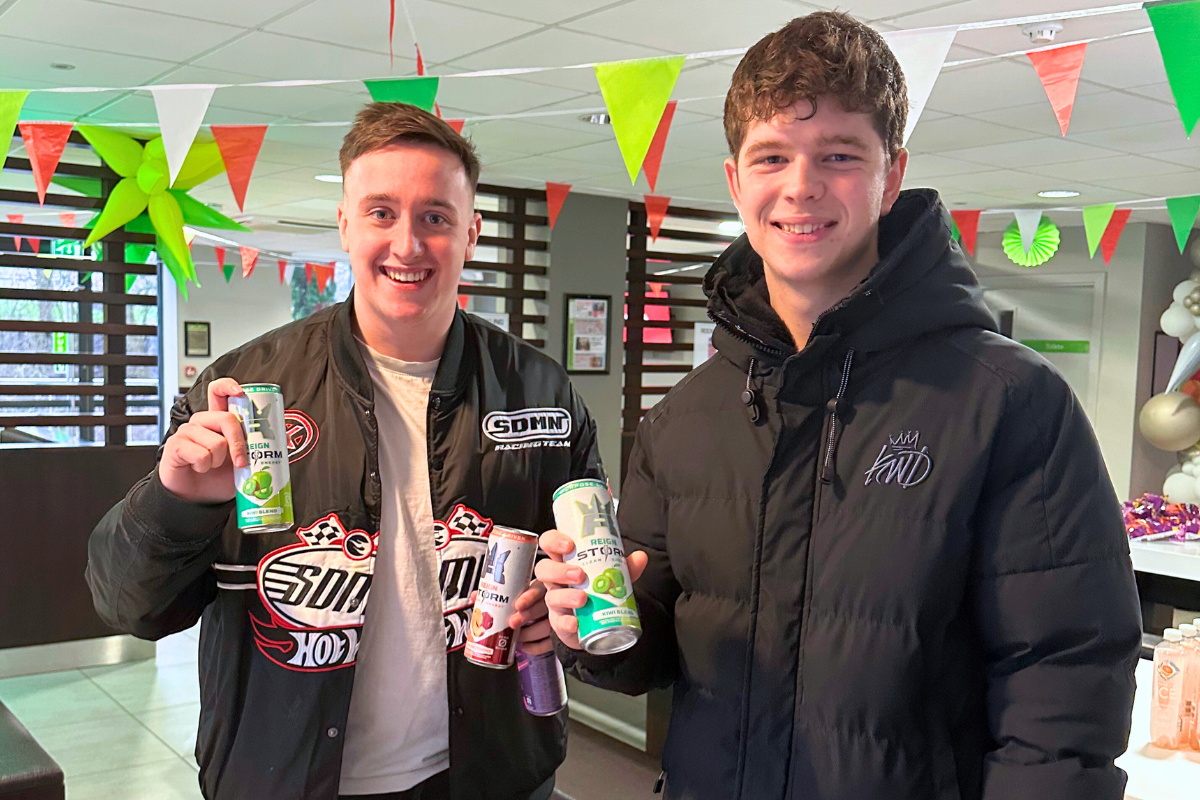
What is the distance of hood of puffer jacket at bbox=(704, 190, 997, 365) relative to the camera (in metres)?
1.15

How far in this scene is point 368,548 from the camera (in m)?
1.43

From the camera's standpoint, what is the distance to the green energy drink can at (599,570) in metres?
1.18

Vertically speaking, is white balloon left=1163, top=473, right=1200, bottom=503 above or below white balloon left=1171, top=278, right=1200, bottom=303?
below

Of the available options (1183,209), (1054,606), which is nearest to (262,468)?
(1054,606)

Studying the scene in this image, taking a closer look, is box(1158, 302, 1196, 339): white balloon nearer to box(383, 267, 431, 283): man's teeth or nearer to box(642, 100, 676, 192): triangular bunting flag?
box(642, 100, 676, 192): triangular bunting flag

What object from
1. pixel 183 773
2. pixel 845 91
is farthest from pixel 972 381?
pixel 183 773

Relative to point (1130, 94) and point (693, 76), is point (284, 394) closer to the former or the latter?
point (693, 76)

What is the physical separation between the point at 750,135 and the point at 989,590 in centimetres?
56

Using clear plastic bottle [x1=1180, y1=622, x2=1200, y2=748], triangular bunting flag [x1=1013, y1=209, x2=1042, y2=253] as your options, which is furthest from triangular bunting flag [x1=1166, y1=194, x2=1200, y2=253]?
clear plastic bottle [x1=1180, y1=622, x2=1200, y2=748]

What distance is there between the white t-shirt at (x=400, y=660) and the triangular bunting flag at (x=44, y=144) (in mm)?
3980

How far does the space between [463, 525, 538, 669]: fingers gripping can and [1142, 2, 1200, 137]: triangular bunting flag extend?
2218 mm

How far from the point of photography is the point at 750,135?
1.18 metres

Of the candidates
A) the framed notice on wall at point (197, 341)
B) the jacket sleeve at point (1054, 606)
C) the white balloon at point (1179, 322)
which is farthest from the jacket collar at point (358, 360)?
the framed notice on wall at point (197, 341)

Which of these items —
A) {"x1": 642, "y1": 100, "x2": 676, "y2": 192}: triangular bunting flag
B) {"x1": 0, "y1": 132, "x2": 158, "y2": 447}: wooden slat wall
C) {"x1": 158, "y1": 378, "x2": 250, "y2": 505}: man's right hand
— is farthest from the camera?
{"x1": 0, "y1": 132, "x2": 158, "y2": 447}: wooden slat wall
